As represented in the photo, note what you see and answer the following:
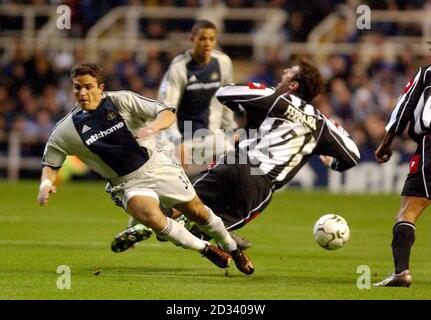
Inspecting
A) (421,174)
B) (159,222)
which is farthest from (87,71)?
(421,174)

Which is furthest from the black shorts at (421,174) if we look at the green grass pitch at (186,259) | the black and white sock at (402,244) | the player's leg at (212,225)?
the player's leg at (212,225)

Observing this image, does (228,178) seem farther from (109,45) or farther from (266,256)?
(109,45)

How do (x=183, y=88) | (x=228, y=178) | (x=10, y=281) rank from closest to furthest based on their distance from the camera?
(x=10, y=281) < (x=228, y=178) < (x=183, y=88)

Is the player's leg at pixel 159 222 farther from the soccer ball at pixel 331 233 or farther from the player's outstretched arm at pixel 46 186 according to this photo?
the soccer ball at pixel 331 233

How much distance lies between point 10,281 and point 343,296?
255 cm

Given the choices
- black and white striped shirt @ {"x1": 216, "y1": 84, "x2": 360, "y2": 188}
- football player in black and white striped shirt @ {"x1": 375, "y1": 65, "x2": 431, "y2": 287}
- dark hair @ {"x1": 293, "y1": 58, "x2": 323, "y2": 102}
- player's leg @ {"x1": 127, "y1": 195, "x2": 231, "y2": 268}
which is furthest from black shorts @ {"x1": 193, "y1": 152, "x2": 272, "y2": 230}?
football player in black and white striped shirt @ {"x1": 375, "y1": 65, "x2": 431, "y2": 287}

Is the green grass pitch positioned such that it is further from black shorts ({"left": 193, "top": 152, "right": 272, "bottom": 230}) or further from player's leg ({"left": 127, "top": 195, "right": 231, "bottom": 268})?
black shorts ({"left": 193, "top": 152, "right": 272, "bottom": 230})

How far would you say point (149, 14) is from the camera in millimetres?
24031

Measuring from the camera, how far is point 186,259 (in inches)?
423

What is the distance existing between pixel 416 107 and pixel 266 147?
4.50ft

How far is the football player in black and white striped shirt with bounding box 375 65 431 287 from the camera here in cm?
866

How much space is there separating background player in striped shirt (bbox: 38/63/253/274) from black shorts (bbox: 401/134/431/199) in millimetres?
1633

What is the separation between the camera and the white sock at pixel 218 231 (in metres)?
9.19

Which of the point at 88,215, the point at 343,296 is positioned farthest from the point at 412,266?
the point at 88,215
